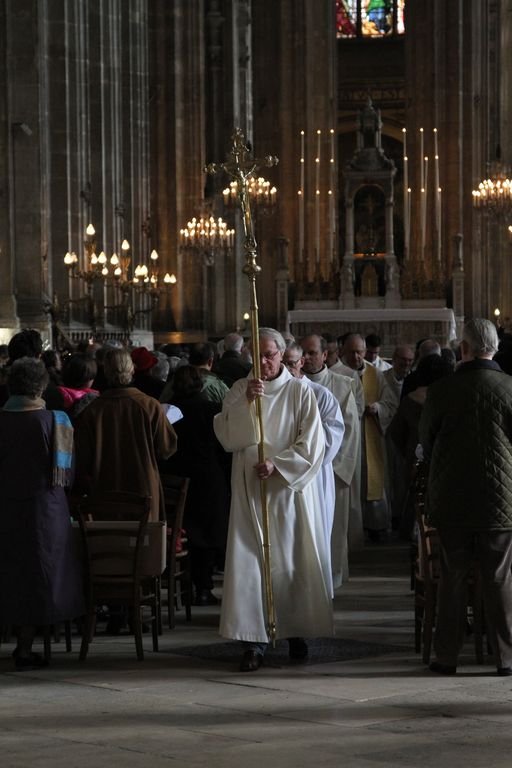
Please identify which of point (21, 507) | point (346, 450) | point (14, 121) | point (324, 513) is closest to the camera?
point (21, 507)

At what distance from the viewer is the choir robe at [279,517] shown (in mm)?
9156

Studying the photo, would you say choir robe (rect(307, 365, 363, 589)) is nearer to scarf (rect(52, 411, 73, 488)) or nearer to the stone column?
scarf (rect(52, 411, 73, 488))

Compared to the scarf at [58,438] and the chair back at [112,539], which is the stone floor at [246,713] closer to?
the chair back at [112,539]

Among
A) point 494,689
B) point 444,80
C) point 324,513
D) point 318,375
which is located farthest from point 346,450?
point 444,80

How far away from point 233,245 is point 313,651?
2884 cm

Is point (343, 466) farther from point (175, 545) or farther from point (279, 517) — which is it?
point (279, 517)

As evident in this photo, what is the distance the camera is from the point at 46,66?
26.7 meters

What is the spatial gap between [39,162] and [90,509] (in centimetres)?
1621

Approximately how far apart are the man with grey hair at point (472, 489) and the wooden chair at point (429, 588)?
0.21 metres

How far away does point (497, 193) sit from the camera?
3625 centimetres

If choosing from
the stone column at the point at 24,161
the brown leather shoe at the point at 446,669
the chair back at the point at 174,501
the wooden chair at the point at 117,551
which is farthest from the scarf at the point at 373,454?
the stone column at the point at 24,161

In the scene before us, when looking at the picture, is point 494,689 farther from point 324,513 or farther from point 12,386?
point 12,386

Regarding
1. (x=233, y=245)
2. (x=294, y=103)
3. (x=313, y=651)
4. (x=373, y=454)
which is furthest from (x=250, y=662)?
(x=294, y=103)

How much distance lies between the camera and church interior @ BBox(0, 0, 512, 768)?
7656 mm
